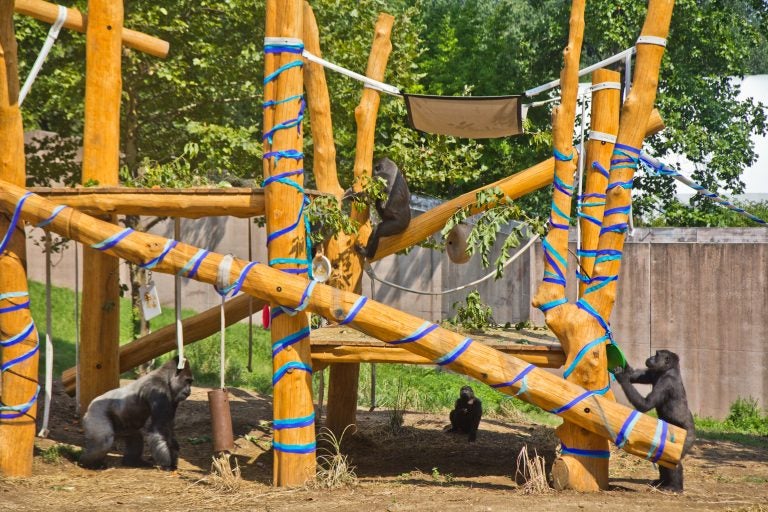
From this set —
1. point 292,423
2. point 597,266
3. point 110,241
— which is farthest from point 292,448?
point 597,266

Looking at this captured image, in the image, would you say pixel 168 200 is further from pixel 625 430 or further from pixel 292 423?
pixel 625 430

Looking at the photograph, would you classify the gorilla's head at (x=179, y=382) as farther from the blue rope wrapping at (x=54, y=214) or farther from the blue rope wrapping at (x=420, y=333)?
the blue rope wrapping at (x=420, y=333)

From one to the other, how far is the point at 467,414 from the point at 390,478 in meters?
1.89

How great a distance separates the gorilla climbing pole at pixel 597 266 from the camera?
6977mm

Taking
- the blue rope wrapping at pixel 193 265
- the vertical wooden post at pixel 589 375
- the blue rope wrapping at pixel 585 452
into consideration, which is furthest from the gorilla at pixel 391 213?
the blue rope wrapping at pixel 585 452

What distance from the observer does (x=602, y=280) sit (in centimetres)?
→ 716

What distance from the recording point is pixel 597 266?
7.18 metres

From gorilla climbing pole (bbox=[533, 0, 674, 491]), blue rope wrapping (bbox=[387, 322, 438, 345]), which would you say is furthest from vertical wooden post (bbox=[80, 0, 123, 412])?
gorilla climbing pole (bbox=[533, 0, 674, 491])

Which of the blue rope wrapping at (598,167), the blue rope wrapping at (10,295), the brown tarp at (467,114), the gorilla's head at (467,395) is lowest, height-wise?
the gorilla's head at (467,395)

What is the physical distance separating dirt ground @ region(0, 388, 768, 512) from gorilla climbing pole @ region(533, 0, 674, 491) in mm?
305

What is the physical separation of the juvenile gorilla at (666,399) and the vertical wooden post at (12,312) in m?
4.51

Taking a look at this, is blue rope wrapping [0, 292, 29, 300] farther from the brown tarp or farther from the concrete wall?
the concrete wall

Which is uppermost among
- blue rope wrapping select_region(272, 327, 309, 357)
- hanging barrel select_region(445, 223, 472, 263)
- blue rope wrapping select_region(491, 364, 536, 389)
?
hanging barrel select_region(445, 223, 472, 263)

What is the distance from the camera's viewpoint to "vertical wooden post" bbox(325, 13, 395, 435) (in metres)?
8.66
